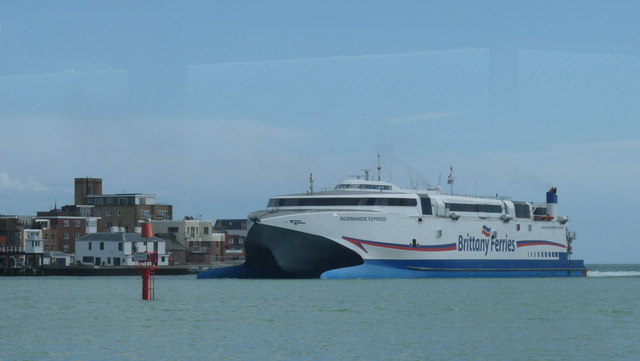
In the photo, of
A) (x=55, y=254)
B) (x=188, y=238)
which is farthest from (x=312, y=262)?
(x=188, y=238)

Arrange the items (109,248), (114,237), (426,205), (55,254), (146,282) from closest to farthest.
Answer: (146,282), (426,205), (109,248), (114,237), (55,254)

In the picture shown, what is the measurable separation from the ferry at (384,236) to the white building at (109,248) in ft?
137

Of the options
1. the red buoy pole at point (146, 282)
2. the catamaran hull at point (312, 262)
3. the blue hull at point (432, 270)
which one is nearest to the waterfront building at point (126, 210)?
the blue hull at point (432, 270)

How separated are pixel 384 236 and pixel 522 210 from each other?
1769cm

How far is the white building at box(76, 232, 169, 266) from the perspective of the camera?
12150 centimetres

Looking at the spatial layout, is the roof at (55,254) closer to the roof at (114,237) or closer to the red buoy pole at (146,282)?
the roof at (114,237)

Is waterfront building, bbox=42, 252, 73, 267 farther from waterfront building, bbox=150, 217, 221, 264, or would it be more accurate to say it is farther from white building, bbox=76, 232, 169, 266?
waterfront building, bbox=150, 217, 221, 264

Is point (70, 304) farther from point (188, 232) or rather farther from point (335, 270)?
point (188, 232)

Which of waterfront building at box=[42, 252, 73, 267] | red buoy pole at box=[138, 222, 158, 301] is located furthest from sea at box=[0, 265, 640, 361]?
waterfront building at box=[42, 252, 73, 267]

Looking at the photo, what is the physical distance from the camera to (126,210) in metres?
141

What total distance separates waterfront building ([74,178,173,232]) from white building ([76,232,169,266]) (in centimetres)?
1419

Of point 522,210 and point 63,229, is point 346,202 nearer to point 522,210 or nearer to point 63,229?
point 522,210

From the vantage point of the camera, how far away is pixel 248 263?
73.1 meters

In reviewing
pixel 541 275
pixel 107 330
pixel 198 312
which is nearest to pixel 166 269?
pixel 541 275
